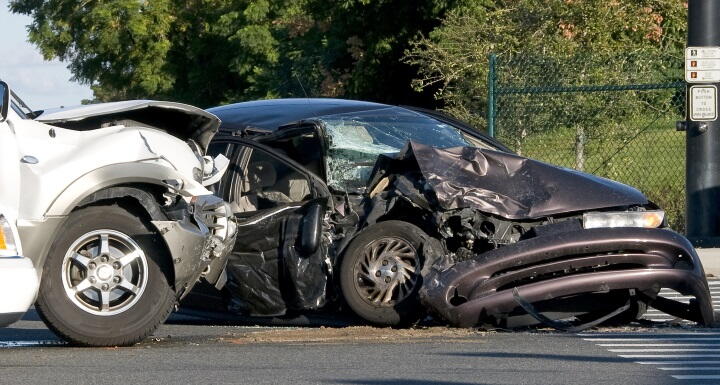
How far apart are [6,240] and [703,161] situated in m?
8.66

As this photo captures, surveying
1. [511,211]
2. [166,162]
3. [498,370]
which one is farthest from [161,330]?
[498,370]

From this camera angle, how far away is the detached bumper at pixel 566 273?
27.4ft

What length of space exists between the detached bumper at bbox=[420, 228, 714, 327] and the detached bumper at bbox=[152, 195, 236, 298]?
134 centimetres

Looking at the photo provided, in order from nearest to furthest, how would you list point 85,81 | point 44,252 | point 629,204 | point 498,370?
point 498,370 < point 44,252 < point 629,204 < point 85,81

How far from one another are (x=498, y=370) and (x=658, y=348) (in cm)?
138

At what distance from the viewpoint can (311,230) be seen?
8.96 metres

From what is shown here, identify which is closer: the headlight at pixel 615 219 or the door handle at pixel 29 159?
the door handle at pixel 29 159

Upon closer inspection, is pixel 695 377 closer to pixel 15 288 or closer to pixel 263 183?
pixel 15 288

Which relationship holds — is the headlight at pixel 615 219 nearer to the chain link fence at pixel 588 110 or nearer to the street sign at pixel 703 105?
the street sign at pixel 703 105

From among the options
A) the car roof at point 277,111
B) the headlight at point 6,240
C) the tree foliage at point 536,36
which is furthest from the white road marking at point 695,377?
the tree foliage at point 536,36

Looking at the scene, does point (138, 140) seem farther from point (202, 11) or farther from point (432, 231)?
point (202, 11)

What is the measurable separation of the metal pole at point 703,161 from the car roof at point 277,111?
4753 millimetres

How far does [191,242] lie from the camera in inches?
308

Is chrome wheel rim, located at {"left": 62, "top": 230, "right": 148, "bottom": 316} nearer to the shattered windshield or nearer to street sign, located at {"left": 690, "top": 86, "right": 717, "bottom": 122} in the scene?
the shattered windshield
